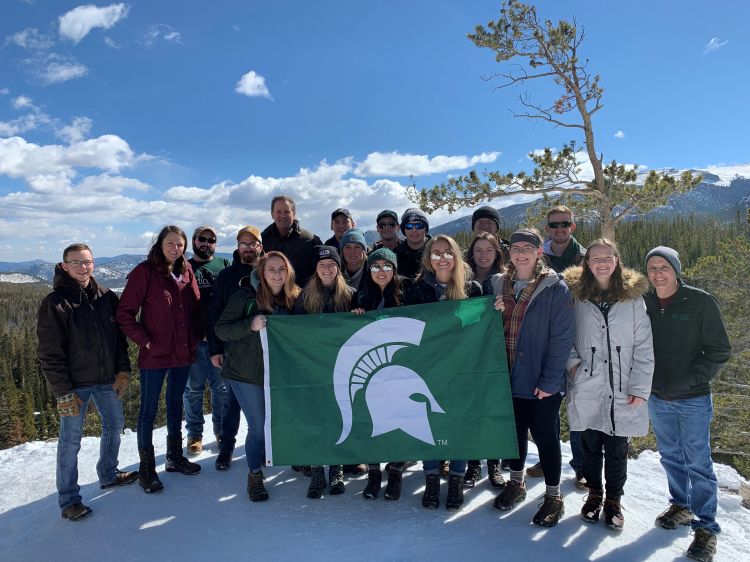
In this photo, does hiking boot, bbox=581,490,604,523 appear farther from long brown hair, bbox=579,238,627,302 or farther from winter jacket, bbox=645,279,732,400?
long brown hair, bbox=579,238,627,302

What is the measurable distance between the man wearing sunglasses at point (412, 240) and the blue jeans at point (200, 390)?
294 cm

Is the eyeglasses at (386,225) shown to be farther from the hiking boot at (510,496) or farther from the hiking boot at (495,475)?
the hiking boot at (510,496)

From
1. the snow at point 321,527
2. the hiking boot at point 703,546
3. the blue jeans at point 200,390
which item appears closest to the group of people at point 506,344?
the hiking boot at point 703,546

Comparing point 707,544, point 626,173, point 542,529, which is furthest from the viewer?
point 626,173

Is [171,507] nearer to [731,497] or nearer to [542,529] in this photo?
[542,529]

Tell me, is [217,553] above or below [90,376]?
below

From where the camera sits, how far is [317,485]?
503cm

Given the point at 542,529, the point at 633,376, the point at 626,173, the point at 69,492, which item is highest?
the point at 626,173

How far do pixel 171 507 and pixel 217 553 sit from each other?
1.13m

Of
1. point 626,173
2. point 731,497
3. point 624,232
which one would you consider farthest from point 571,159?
point 624,232

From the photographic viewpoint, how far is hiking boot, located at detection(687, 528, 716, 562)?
12.6 ft

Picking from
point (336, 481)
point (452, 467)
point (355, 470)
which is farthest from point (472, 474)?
point (336, 481)

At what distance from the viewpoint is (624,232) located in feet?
312

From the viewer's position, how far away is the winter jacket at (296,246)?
20.3ft
